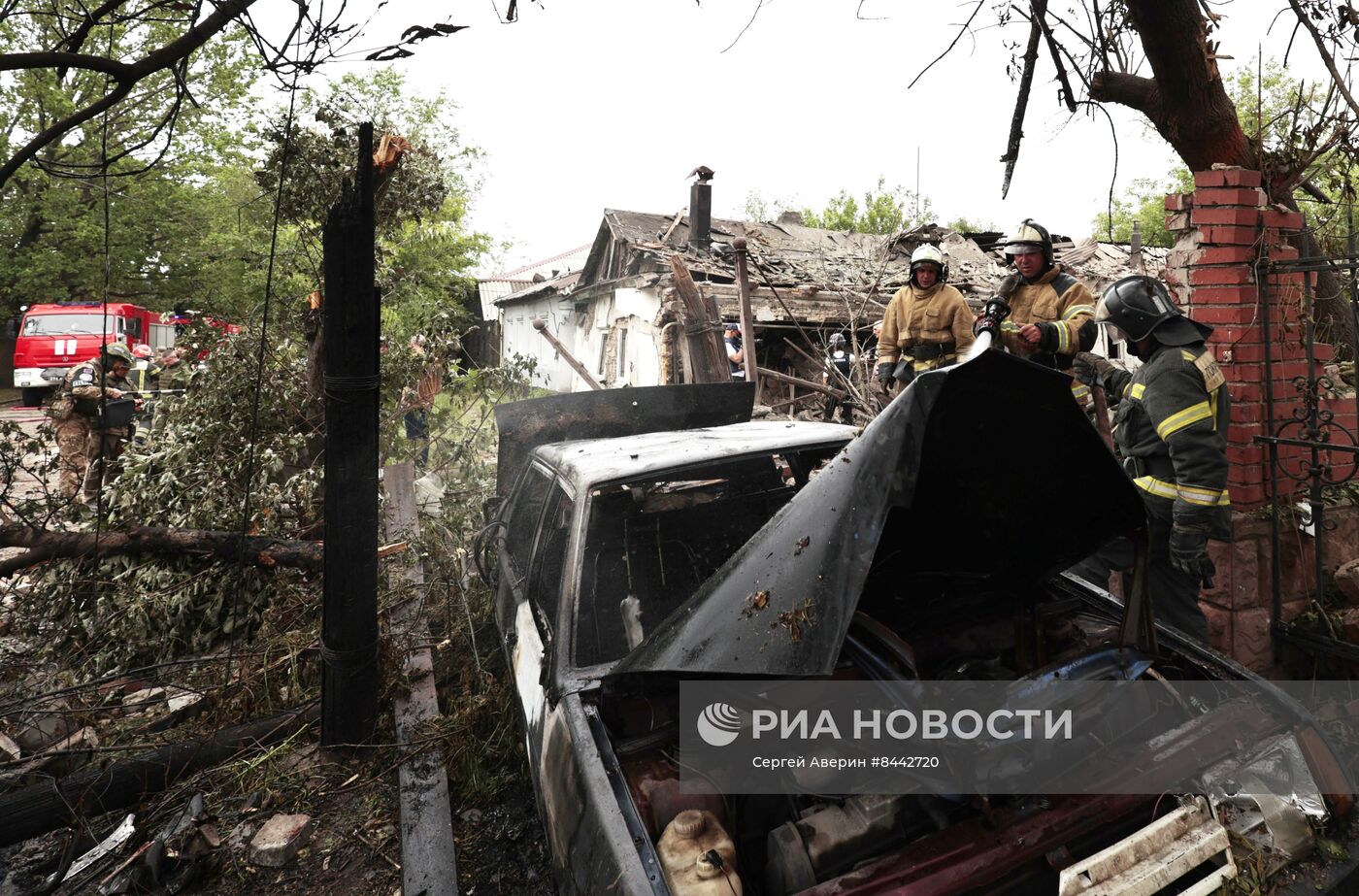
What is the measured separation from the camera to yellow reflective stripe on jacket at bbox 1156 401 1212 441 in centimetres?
304

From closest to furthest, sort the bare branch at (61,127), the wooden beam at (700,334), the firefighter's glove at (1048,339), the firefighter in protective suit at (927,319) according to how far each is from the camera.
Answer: the bare branch at (61,127) → the firefighter's glove at (1048,339) → the firefighter in protective suit at (927,319) → the wooden beam at (700,334)

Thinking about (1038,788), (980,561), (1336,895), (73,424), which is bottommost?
(1336,895)

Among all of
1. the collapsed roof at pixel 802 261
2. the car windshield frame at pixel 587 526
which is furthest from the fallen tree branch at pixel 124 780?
the collapsed roof at pixel 802 261

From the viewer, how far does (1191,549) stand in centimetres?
306

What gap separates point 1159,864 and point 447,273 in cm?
2153

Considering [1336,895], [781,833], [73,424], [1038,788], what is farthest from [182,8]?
[73,424]

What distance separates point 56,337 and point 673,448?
21.1 metres

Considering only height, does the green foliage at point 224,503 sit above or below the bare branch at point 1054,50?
below

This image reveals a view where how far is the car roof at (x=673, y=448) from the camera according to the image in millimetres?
2863

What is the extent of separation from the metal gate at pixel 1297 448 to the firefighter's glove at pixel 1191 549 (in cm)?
72

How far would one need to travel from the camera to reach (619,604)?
8.90 feet

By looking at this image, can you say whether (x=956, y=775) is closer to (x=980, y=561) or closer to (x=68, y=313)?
(x=980, y=561)

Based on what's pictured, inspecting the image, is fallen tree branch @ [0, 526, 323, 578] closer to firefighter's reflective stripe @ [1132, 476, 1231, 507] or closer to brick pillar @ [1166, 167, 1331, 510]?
firefighter's reflective stripe @ [1132, 476, 1231, 507]

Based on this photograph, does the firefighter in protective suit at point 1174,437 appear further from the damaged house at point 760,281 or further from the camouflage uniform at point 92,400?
the camouflage uniform at point 92,400
